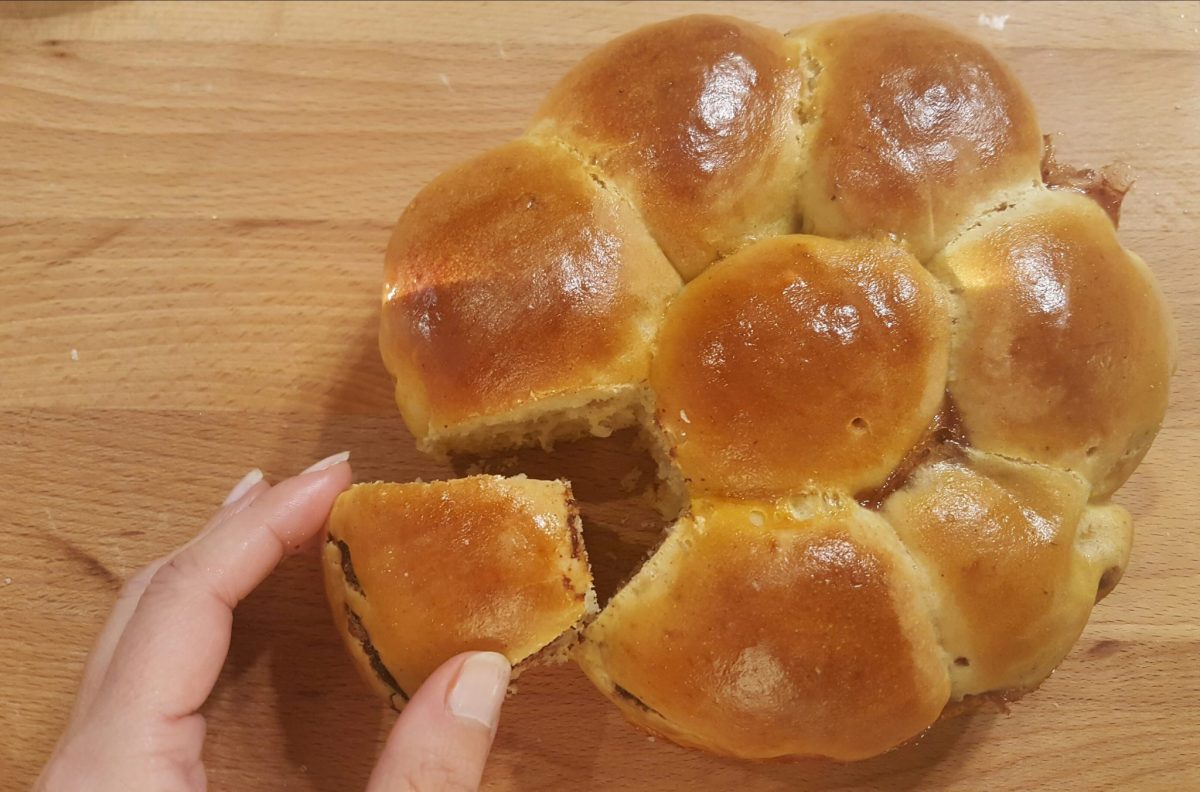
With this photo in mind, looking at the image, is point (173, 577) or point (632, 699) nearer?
point (632, 699)

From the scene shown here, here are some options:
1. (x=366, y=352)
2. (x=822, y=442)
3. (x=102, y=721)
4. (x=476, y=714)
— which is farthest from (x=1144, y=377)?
(x=102, y=721)

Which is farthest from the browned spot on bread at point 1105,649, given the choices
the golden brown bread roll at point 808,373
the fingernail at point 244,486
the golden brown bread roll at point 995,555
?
the fingernail at point 244,486

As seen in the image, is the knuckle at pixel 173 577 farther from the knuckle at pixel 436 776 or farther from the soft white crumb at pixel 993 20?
the soft white crumb at pixel 993 20

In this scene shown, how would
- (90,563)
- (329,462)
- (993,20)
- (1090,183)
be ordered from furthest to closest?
1. (993,20)
2. (90,563)
3. (329,462)
4. (1090,183)

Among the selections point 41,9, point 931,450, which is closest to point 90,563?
point 41,9

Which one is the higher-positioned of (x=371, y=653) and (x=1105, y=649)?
(x=371, y=653)

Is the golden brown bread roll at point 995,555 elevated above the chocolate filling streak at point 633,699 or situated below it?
above

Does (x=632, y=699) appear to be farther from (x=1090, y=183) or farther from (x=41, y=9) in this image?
(x=41, y=9)
